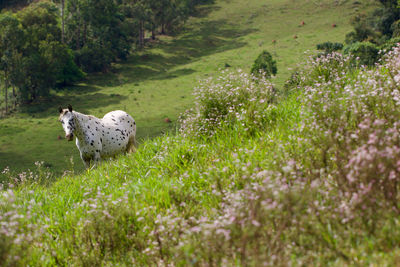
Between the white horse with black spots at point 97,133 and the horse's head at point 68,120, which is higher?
the horse's head at point 68,120

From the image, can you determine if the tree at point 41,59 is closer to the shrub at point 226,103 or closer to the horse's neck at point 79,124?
the horse's neck at point 79,124

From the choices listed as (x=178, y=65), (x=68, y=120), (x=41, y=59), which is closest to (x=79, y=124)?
(x=68, y=120)

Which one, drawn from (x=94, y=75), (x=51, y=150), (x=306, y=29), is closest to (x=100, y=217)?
(x=51, y=150)

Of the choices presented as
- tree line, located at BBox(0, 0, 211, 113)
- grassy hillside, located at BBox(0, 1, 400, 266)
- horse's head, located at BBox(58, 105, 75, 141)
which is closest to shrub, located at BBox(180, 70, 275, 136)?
grassy hillside, located at BBox(0, 1, 400, 266)

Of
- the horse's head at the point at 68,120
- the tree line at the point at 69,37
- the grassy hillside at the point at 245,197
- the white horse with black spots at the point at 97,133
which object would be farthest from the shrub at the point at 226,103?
the tree line at the point at 69,37

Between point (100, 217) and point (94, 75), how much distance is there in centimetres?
7455

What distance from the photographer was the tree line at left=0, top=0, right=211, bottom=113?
2517 inches

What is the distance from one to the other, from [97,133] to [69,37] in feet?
241

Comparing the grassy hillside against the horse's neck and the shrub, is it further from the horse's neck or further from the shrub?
the horse's neck

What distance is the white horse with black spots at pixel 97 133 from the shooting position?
12.7 metres

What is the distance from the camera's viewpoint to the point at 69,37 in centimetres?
8100

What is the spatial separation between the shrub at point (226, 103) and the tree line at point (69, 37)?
5900 centimetres

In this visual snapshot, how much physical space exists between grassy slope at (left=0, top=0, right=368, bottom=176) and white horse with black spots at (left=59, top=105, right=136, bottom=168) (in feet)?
68.8

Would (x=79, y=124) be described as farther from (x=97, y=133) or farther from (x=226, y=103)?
(x=226, y=103)
